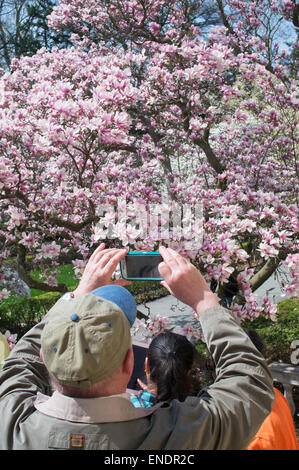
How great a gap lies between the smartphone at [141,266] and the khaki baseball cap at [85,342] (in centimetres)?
39

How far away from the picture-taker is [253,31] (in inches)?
235

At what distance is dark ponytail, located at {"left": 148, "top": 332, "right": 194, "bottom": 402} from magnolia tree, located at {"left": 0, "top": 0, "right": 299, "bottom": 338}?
0.57 m

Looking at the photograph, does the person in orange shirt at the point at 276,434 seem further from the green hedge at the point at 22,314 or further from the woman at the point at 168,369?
the green hedge at the point at 22,314

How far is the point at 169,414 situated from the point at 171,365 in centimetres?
94

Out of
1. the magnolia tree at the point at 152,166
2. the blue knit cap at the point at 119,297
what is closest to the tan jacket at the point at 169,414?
the blue knit cap at the point at 119,297

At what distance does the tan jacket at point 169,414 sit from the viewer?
0.87 metres

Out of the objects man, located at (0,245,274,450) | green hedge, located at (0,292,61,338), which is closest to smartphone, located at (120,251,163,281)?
man, located at (0,245,274,450)

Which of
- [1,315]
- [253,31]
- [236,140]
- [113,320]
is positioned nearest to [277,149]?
[236,140]

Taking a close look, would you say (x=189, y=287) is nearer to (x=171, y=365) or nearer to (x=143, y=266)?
(x=143, y=266)

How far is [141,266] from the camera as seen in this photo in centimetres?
135

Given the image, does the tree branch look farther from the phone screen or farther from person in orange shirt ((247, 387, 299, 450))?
person in orange shirt ((247, 387, 299, 450))

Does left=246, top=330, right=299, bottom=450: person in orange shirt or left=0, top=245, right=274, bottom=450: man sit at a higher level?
left=0, top=245, right=274, bottom=450: man

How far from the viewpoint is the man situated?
875 millimetres

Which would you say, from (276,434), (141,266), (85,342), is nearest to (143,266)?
(141,266)
